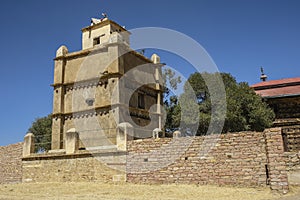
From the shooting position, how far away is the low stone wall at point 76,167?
11906mm

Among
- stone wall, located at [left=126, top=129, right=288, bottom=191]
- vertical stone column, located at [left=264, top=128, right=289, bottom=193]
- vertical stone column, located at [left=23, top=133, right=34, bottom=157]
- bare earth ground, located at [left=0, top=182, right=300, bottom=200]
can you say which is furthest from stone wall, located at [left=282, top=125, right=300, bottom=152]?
vertical stone column, located at [left=23, top=133, right=34, bottom=157]

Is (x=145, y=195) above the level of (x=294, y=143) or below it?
below

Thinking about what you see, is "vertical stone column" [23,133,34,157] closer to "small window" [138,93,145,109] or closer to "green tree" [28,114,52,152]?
"small window" [138,93,145,109]

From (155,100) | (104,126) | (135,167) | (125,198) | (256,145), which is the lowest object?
(125,198)

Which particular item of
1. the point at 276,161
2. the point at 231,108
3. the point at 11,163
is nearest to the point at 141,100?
the point at 231,108

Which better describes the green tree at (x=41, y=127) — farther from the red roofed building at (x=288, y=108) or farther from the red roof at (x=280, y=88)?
the red roofed building at (x=288, y=108)

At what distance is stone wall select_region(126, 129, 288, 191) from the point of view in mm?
9117

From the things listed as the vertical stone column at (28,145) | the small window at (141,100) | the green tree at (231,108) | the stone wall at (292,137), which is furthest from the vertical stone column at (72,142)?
the stone wall at (292,137)

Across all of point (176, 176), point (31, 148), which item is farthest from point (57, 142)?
point (176, 176)

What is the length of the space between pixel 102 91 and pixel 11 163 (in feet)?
21.3

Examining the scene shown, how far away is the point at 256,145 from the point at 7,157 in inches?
539

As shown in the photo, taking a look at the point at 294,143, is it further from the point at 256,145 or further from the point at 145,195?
the point at 145,195

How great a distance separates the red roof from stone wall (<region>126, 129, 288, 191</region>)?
13.6m

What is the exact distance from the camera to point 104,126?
16.3 m
